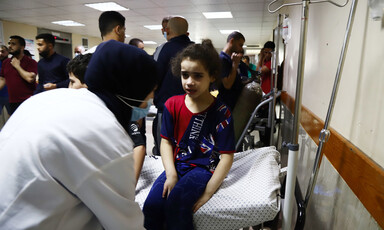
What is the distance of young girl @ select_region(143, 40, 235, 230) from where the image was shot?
1.03 metres

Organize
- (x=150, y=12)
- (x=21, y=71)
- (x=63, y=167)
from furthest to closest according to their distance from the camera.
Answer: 1. (x=150, y=12)
2. (x=21, y=71)
3. (x=63, y=167)

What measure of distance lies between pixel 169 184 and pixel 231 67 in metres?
1.21

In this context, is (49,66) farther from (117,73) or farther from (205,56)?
(117,73)

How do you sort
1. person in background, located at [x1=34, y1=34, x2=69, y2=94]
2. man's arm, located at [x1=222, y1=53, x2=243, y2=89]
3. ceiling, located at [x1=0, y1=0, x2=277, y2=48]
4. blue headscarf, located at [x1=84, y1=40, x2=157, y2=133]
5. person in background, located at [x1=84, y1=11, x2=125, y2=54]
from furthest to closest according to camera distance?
ceiling, located at [x1=0, y1=0, x2=277, y2=48] < person in background, located at [x1=34, y1=34, x2=69, y2=94] < person in background, located at [x1=84, y1=11, x2=125, y2=54] < man's arm, located at [x1=222, y1=53, x2=243, y2=89] < blue headscarf, located at [x1=84, y1=40, x2=157, y2=133]

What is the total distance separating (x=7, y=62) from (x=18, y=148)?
3451 millimetres

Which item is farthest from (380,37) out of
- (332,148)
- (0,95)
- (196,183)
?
(0,95)

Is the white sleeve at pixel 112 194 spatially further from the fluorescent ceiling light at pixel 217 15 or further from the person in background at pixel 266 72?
the fluorescent ceiling light at pixel 217 15

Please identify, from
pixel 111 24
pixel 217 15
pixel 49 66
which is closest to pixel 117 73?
pixel 111 24

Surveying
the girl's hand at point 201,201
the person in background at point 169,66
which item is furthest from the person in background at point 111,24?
the girl's hand at point 201,201

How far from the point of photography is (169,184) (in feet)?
3.52

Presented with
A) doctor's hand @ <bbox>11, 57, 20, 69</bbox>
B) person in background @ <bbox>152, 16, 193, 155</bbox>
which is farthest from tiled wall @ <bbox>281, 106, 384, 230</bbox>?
doctor's hand @ <bbox>11, 57, 20, 69</bbox>

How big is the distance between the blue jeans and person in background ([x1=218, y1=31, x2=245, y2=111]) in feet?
3.54

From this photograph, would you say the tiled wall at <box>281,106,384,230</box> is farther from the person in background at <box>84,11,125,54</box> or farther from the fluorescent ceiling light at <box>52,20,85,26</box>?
the fluorescent ceiling light at <box>52,20,85,26</box>

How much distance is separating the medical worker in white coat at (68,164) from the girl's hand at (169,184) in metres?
0.31
